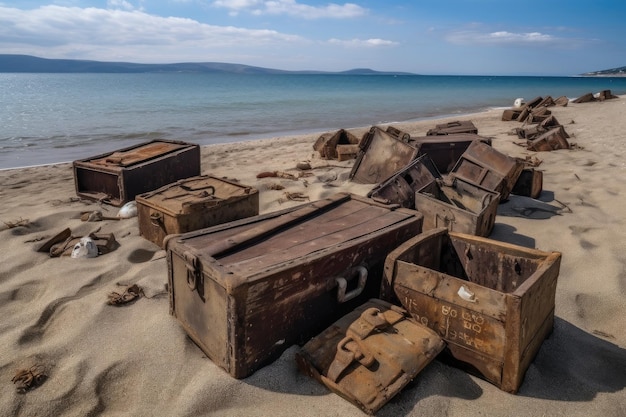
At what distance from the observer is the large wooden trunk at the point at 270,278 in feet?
7.95

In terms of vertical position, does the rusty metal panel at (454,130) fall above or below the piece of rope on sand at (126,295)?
above

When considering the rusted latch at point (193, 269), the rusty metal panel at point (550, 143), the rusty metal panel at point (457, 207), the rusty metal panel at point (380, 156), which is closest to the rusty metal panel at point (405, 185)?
the rusty metal panel at point (457, 207)

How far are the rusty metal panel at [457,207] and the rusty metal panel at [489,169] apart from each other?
18.0 inches

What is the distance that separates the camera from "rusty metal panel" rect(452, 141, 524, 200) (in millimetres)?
5426

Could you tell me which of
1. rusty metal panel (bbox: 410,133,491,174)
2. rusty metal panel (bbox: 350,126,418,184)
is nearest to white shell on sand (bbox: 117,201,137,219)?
rusty metal panel (bbox: 350,126,418,184)

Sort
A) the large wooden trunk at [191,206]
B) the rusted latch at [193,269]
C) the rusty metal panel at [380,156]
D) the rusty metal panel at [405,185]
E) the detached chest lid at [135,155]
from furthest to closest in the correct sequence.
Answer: the rusty metal panel at [380,156]
the detached chest lid at [135,155]
the rusty metal panel at [405,185]
the large wooden trunk at [191,206]
the rusted latch at [193,269]

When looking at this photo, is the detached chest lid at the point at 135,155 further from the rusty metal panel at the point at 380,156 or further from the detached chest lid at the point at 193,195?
the rusty metal panel at the point at 380,156

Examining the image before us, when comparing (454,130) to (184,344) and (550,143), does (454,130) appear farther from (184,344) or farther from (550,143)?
(184,344)

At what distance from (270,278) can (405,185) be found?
305 cm

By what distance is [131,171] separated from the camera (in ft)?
17.9

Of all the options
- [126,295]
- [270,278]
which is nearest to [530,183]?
[270,278]

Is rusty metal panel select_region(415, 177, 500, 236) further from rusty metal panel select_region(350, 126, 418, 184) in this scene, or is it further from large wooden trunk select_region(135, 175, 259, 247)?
large wooden trunk select_region(135, 175, 259, 247)

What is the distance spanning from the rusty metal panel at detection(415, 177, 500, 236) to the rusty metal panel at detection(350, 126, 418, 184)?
4.14 ft

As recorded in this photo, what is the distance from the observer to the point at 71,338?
296cm
